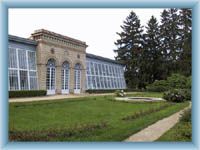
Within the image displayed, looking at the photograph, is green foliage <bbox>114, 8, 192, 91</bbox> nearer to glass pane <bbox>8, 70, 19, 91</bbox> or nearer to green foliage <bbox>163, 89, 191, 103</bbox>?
green foliage <bbox>163, 89, 191, 103</bbox>

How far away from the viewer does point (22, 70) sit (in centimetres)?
1966

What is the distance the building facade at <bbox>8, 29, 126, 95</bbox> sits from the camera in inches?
761

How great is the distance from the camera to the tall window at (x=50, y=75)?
2102 cm

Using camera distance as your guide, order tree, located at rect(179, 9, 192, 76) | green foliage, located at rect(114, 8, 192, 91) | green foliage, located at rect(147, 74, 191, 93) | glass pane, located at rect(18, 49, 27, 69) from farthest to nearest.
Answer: green foliage, located at rect(114, 8, 192, 91) < green foliage, located at rect(147, 74, 191, 93) < tree, located at rect(179, 9, 192, 76) < glass pane, located at rect(18, 49, 27, 69)

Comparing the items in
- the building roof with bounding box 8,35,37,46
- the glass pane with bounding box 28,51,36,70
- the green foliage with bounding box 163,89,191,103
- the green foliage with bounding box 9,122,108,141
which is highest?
the building roof with bounding box 8,35,37,46

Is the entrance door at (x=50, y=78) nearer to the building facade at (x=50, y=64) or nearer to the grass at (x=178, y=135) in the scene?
the building facade at (x=50, y=64)

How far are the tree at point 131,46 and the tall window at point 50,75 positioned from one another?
7.21 m

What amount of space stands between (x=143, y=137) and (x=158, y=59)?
1644cm

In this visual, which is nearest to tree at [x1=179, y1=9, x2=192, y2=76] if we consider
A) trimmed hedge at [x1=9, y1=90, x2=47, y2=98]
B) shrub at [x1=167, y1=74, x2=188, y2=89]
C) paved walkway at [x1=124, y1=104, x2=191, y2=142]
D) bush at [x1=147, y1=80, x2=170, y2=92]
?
shrub at [x1=167, y1=74, x2=188, y2=89]

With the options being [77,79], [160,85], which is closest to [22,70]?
[77,79]

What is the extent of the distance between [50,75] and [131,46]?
9322 millimetres

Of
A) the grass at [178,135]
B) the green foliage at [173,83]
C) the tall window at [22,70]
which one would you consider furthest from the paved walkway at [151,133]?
the green foliage at [173,83]

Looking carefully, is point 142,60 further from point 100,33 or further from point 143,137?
point 143,137

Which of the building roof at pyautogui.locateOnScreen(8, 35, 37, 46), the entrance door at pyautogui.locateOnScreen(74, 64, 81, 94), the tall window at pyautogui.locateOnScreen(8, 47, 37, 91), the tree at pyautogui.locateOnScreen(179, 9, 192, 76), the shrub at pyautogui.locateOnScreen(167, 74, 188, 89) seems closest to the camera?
the building roof at pyautogui.locateOnScreen(8, 35, 37, 46)
